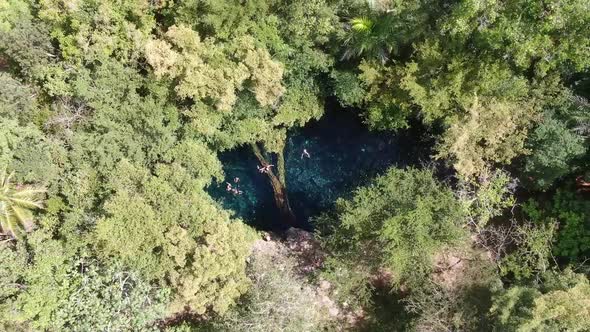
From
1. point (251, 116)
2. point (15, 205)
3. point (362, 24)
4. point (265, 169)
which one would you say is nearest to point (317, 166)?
point (265, 169)

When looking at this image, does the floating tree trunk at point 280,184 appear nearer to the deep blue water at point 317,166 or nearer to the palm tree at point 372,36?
the deep blue water at point 317,166

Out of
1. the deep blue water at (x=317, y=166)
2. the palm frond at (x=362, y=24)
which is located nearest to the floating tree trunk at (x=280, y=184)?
the deep blue water at (x=317, y=166)

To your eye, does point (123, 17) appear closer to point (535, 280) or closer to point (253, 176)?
point (253, 176)

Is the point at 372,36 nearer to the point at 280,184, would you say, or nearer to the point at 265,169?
the point at 265,169

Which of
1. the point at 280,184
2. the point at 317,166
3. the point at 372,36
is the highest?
the point at 372,36

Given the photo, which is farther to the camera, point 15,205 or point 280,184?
point 280,184

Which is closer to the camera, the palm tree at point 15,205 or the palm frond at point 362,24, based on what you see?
the palm tree at point 15,205
